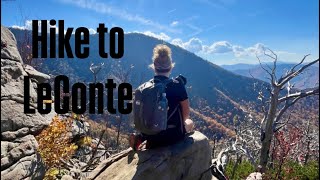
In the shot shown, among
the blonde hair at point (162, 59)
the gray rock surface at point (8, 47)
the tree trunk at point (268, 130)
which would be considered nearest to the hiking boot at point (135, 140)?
the blonde hair at point (162, 59)

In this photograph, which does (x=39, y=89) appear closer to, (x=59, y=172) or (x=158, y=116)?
(x=59, y=172)

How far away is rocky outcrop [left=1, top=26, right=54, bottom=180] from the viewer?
642 centimetres

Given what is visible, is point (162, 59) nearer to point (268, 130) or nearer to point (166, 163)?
point (166, 163)

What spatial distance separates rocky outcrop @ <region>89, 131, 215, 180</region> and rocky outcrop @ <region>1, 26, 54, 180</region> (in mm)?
1635

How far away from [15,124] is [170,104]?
3.07 metres

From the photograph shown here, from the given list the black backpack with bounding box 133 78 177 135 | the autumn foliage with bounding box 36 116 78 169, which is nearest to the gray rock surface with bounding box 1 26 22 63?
the autumn foliage with bounding box 36 116 78 169

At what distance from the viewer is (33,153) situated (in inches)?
278

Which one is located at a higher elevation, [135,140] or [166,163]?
[135,140]

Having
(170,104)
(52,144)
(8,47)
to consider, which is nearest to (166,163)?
(170,104)

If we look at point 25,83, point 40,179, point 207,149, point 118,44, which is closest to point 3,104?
point 25,83

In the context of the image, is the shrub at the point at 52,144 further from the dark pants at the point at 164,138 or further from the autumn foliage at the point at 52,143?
the dark pants at the point at 164,138

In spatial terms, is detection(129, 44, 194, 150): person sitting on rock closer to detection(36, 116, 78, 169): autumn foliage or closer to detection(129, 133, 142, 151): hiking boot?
detection(129, 133, 142, 151): hiking boot

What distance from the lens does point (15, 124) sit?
672 cm

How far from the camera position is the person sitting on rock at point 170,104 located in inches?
292
